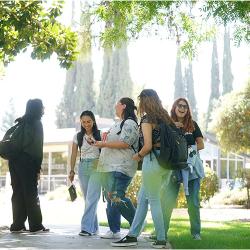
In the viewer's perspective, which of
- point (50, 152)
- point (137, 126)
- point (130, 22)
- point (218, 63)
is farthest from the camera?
point (218, 63)

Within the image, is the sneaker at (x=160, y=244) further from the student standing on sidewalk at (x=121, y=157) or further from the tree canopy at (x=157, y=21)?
the tree canopy at (x=157, y=21)

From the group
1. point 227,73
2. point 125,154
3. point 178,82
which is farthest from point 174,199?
point 227,73

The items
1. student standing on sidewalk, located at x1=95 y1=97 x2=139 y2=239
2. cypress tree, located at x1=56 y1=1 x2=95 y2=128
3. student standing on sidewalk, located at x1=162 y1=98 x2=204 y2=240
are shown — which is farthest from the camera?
cypress tree, located at x1=56 y1=1 x2=95 y2=128

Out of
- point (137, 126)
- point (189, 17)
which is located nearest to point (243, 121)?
point (189, 17)

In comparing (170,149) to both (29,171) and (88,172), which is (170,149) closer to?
(88,172)

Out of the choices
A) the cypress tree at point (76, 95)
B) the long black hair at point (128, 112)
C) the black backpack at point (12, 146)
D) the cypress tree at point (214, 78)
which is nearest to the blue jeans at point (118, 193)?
the long black hair at point (128, 112)

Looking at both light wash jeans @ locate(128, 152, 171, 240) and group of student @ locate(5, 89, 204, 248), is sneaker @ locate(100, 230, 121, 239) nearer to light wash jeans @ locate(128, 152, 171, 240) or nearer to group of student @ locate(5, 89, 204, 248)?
group of student @ locate(5, 89, 204, 248)

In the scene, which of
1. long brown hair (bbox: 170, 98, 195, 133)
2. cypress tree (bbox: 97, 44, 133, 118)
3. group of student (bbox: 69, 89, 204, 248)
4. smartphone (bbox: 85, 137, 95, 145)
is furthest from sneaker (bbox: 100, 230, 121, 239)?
cypress tree (bbox: 97, 44, 133, 118)

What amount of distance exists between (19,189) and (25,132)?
0.79 m

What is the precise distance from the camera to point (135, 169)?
23.0 ft

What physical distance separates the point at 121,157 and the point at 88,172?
0.81m

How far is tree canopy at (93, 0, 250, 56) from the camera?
9.22 m

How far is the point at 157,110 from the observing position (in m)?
6.41

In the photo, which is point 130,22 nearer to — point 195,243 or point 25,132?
point 25,132
